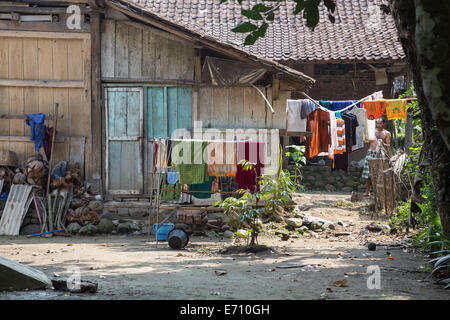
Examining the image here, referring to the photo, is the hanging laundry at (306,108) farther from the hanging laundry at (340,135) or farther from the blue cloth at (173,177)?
the blue cloth at (173,177)

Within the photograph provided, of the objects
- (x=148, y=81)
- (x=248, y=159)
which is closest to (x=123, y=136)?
(x=148, y=81)

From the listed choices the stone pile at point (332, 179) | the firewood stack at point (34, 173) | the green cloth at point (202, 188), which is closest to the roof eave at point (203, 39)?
the green cloth at point (202, 188)

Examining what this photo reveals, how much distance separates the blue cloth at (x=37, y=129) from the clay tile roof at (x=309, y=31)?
191 inches

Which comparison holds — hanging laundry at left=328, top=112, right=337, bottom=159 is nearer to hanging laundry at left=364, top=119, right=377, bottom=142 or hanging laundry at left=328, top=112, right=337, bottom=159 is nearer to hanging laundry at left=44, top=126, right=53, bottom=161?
hanging laundry at left=364, top=119, right=377, bottom=142

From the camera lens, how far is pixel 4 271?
15.5 ft

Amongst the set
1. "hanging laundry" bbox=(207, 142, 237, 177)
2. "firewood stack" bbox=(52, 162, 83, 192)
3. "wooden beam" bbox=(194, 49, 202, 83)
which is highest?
"wooden beam" bbox=(194, 49, 202, 83)

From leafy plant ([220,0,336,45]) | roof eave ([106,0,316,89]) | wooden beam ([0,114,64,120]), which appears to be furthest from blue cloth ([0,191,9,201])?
leafy plant ([220,0,336,45])

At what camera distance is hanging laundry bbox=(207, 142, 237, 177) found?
29.9ft

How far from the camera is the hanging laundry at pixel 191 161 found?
9.01 m

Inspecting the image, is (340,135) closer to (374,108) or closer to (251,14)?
(374,108)

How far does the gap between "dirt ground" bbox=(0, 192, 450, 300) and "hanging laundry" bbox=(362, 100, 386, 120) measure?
9.58 feet

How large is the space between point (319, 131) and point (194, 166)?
3.44 metres
